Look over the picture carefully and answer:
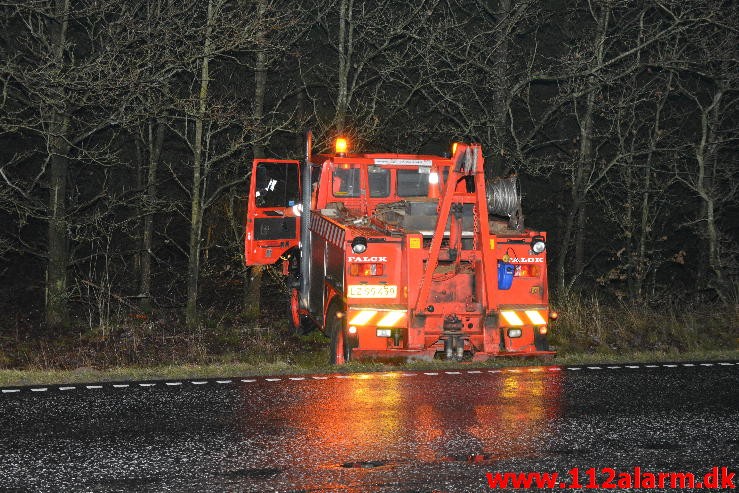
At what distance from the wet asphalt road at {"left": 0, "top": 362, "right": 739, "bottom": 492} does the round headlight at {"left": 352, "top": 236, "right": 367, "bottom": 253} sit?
1.59 m

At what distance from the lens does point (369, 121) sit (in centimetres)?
2072

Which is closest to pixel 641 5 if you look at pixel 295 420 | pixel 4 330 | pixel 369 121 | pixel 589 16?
pixel 589 16

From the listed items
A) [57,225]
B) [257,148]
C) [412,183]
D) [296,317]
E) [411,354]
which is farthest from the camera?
[257,148]

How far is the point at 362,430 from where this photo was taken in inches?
321

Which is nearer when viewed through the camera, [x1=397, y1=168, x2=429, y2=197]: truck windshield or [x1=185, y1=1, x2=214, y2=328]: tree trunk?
[x1=397, y1=168, x2=429, y2=197]: truck windshield

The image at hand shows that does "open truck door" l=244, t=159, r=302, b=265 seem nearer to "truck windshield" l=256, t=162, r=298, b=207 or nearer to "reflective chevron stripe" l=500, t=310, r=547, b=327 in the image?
"truck windshield" l=256, t=162, r=298, b=207

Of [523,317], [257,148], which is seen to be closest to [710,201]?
[257,148]

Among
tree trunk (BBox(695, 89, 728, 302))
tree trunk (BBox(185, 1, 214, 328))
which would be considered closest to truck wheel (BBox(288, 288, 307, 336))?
tree trunk (BBox(185, 1, 214, 328))

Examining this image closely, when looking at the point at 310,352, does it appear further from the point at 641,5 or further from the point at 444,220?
the point at 641,5

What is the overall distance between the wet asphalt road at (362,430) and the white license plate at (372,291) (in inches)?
47.6

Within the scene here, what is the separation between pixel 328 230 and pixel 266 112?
34.9 feet

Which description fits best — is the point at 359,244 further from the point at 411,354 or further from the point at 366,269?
the point at 411,354

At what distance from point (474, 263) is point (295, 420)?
12.9 feet

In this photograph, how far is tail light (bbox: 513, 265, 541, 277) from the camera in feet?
38.8
